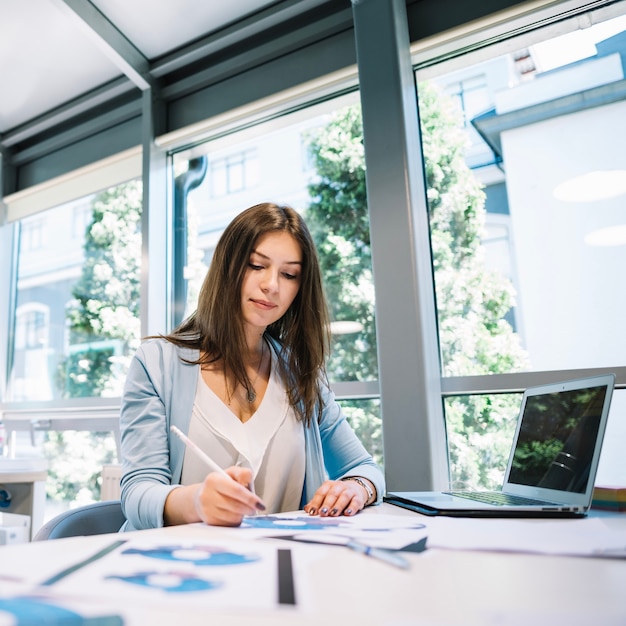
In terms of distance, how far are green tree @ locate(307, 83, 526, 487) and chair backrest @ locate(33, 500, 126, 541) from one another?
1.09 meters

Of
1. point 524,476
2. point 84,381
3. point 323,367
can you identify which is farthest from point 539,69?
point 84,381

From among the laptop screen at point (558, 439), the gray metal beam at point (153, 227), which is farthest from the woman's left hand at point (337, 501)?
the gray metal beam at point (153, 227)

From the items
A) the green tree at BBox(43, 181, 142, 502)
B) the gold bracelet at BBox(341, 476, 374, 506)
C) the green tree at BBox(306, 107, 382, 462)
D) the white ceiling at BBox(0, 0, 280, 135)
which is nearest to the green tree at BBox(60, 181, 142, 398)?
the green tree at BBox(43, 181, 142, 502)

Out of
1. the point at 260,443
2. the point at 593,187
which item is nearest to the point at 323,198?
the point at 593,187

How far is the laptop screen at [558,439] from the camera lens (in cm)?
96

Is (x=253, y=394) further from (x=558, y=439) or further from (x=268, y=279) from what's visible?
(x=558, y=439)

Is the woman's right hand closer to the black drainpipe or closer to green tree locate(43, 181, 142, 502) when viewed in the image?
the black drainpipe

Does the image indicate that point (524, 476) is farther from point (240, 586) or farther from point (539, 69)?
point (539, 69)

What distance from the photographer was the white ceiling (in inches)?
91.9

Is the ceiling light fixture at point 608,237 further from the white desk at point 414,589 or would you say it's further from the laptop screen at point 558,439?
the white desk at point 414,589

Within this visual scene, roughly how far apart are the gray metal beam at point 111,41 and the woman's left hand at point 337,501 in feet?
7.31

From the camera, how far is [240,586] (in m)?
0.51

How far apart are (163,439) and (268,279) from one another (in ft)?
1.45

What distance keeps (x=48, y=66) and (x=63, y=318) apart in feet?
4.39
